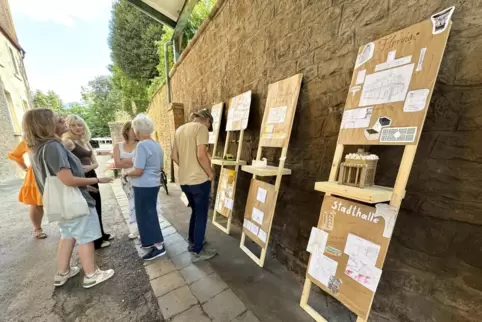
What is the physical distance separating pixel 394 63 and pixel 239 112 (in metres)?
1.60

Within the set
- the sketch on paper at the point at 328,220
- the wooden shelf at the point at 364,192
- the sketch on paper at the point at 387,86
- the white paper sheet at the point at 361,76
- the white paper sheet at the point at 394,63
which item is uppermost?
the white paper sheet at the point at 394,63

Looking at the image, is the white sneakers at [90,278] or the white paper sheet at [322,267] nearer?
the white paper sheet at [322,267]

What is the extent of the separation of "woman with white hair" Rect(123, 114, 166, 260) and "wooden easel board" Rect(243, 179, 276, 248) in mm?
989

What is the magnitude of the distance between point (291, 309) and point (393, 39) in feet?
6.05

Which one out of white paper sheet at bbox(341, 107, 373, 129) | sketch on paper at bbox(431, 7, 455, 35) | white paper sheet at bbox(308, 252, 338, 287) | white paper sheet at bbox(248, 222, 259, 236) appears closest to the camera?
sketch on paper at bbox(431, 7, 455, 35)

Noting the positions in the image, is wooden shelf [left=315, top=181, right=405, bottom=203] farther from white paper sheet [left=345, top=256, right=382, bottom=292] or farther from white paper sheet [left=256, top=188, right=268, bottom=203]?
white paper sheet [left=256, top=188, right=268, bottom=203]

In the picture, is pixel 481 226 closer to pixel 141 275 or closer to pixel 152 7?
pixel 141 275

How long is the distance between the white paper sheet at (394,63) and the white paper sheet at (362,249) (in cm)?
92

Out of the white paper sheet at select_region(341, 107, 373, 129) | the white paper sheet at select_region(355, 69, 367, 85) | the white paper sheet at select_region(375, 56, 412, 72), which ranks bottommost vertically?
the white paper sheet at select_region(341, 107, 373, 129)

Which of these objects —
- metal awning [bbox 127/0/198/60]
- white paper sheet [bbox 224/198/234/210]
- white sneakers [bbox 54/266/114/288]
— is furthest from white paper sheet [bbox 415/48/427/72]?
metal awning [bbox 127/0/198/60]

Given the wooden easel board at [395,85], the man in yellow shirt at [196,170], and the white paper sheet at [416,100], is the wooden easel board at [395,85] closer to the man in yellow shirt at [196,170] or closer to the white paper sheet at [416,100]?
the white paper sheet at [416,100]

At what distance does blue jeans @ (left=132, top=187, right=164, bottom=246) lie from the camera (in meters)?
1.95

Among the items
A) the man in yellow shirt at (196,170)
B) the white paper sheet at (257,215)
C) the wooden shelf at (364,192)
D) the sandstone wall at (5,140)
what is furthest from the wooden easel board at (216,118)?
the sandstone wall at (5,140)

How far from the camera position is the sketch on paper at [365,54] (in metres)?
1.08
